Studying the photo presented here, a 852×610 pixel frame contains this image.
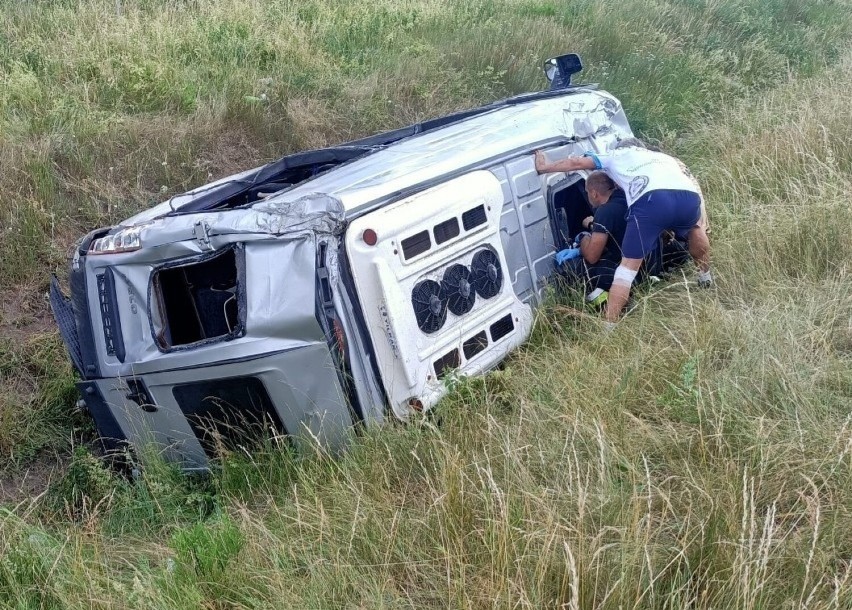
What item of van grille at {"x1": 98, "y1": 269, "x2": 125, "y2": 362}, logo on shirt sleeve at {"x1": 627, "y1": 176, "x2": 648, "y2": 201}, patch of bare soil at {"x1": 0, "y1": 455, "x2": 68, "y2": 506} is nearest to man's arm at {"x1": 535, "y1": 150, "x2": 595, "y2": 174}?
logo on shirt sleeve at {"x1": 627, "y1": 176, "x2": 648, "y2": 201}

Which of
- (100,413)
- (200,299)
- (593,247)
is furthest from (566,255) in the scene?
(100,413)

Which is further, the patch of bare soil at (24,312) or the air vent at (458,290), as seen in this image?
the patch of bare soil at (24,312)

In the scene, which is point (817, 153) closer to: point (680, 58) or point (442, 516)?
point (680, 58)

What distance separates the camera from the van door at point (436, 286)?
133 inches

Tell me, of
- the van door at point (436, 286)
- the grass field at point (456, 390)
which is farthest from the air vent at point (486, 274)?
the grass field at point (456, 390)

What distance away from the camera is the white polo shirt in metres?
4.71

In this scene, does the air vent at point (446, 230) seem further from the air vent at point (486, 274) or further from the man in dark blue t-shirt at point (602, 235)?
the man in dark blue t-shirt at point (602, 235)

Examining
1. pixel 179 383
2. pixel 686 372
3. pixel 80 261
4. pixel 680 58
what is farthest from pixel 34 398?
pixel 680 58

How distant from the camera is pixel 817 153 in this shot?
19.5 feet

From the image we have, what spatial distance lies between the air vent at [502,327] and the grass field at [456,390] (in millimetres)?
168

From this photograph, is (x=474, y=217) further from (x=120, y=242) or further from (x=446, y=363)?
(x=120, y=242)

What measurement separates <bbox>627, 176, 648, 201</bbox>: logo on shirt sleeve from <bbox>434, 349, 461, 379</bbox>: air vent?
175 centimetres

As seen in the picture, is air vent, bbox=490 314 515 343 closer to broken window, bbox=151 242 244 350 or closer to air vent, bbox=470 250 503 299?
air vent, bbox=470 250 503 299

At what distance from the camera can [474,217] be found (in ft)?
12.9
